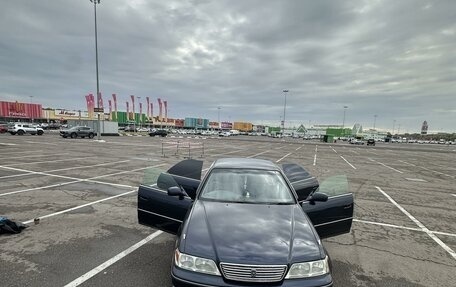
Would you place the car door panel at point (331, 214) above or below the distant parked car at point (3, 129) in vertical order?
above

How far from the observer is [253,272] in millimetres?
2443

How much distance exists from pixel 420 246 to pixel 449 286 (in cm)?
147

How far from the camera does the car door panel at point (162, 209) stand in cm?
405

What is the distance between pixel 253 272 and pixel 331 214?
2.20 metres

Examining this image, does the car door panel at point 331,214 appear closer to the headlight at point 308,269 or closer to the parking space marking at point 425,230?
the headlight at point 308,269

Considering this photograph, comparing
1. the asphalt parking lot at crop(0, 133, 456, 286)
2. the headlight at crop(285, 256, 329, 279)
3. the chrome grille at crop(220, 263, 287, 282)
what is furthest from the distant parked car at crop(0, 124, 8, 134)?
the headlight at crop(285, 256, 329, 279)

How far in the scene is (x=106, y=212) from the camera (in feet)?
20.3

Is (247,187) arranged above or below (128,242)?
above

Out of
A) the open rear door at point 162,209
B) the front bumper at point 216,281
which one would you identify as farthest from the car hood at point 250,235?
the open rear door at point 162,209

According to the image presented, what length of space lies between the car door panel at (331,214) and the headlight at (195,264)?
201 cm

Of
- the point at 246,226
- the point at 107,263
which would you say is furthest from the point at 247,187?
the point at 107,263

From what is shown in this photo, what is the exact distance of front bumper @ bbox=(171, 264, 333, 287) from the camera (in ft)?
7.95

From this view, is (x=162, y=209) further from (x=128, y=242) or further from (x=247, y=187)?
(x=247, y=187)

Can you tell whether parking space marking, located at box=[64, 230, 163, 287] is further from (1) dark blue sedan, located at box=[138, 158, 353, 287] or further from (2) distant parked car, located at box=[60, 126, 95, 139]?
(2) distant parked car, located at box=[60, 126, 95, 139]
